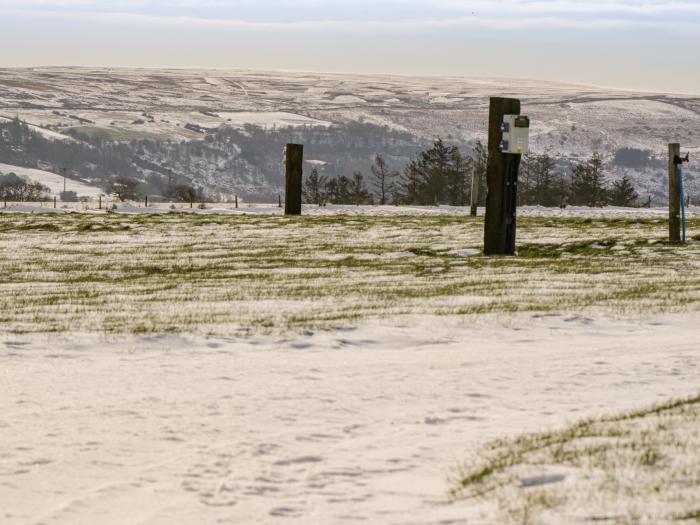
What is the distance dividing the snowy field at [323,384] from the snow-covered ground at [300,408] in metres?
0.02

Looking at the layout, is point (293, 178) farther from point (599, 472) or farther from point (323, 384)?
point (599, 472)

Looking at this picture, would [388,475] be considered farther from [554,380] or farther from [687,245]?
[687,245]

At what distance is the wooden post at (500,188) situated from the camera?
60.1 feet

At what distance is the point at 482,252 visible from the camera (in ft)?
63.1

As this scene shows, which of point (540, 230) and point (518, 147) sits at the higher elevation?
point (518, 147)

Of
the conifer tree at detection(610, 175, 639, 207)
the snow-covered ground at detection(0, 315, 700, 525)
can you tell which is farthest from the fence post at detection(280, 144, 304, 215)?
the conifer tree at detection(610, 175, 639, 207)

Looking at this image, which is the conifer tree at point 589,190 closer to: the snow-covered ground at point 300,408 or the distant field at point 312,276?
the distant field at point 312,276

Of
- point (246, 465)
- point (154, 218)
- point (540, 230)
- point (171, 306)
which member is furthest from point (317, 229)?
point (246, 465)

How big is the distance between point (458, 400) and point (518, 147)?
11888 millimetres

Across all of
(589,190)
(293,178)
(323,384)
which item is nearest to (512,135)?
(323,384)

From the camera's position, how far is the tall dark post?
37031 mm

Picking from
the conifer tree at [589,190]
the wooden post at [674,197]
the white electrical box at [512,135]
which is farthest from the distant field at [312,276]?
the conifer tree at [589,190]

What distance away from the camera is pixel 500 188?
18.6 metres

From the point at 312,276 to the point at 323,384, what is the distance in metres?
7.36
